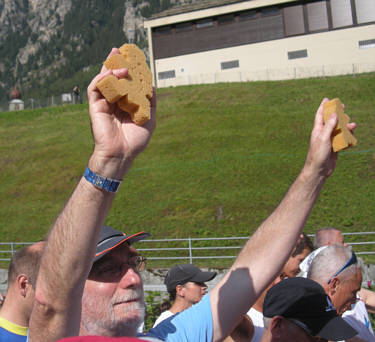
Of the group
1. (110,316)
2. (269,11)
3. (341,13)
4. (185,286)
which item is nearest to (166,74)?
(269,11)

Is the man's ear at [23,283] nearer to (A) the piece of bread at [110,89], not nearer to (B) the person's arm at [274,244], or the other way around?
(B) the person's arm at [274,244]

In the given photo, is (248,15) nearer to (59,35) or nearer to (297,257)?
(297,257)

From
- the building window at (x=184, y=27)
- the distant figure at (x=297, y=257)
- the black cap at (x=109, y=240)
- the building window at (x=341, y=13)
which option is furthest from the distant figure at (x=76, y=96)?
the black cap at (x=109, y=240)

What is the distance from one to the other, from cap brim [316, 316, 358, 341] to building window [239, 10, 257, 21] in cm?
3777

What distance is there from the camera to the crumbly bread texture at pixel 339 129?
2.41 meters

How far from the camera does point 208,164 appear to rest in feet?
71.8

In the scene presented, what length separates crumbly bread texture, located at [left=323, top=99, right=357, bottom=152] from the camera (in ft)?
7.89

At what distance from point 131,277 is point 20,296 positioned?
112 centimetres

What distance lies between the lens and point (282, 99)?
29.9 metres

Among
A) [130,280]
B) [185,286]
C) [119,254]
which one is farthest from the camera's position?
[185,286]

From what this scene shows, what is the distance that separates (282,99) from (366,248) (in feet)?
58.4

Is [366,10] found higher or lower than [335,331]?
higher

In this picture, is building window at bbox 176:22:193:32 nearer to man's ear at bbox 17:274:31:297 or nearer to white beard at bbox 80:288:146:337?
man's ear at bbox 17:274:31:297

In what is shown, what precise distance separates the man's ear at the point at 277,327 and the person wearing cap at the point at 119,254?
0.25 metres
